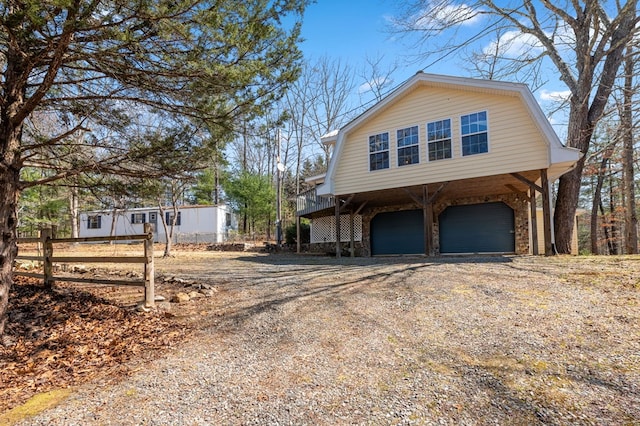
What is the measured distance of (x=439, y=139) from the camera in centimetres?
1048

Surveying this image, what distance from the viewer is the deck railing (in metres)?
14.6

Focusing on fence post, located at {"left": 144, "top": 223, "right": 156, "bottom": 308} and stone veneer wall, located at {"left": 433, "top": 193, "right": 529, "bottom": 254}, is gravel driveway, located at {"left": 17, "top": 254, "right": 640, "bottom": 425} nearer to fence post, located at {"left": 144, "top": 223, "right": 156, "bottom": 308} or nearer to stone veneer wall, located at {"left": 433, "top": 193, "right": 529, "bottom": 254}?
fence post, located at {"left": 144, "top": 223, "right": 156, "bottom": 308}

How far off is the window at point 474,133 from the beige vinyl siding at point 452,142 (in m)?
0.13

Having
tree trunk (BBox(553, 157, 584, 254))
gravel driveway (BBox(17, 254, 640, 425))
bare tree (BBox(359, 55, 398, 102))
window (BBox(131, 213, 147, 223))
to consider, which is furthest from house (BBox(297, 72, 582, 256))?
window (BBox(131, 213, 147, 223))

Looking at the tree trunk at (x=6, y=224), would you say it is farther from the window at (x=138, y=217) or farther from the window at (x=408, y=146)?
the window at (x=138, y=217)

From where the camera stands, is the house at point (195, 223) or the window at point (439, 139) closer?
the window at point (439, 139)

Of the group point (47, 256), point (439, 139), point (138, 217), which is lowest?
point (47, 256)

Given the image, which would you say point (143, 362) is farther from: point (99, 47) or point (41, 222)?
point (41, 222)

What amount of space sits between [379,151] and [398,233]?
4148 mm

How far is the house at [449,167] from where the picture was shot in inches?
362

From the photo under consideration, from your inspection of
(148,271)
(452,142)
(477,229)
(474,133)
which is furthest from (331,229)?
(148,271)

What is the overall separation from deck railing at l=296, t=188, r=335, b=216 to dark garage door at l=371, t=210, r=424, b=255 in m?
2.13

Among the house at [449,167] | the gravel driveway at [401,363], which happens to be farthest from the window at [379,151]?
the gravel driveway at [401,363]

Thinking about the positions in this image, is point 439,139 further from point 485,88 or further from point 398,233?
point 398,233
